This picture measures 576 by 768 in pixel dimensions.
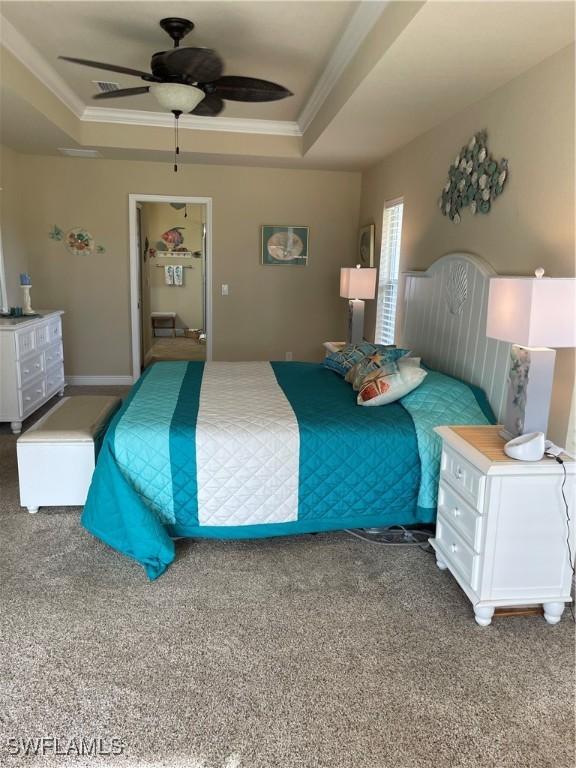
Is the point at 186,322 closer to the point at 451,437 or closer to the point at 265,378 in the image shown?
the point at 265,378

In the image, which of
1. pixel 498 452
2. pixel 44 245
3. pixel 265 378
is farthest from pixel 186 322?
pixel 498 452

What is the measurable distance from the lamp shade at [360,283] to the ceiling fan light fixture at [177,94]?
2179 millimetres

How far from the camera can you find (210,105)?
3.25 m

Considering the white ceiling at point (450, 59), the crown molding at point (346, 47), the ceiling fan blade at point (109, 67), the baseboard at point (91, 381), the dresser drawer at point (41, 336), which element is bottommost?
the baseboard at point (91, 381)

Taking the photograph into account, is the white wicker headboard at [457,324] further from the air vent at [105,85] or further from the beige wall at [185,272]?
the beige wall at [185,272]

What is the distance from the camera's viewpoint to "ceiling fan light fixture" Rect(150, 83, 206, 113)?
2.82m

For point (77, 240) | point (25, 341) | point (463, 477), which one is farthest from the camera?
point (77, 240)

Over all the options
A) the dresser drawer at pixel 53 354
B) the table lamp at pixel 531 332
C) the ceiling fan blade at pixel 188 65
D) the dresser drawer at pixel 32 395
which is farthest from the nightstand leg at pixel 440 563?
the dresser drawer at pixel 53 354

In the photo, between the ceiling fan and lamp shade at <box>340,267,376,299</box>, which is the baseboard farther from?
the ceiling fan

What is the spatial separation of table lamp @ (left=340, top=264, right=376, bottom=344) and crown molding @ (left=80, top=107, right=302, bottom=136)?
158cm

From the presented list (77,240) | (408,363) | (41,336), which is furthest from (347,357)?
(77,240)

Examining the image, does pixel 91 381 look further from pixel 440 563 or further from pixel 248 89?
pixel 440 563

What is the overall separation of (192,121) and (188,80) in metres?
2.44

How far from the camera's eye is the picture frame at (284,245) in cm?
611
